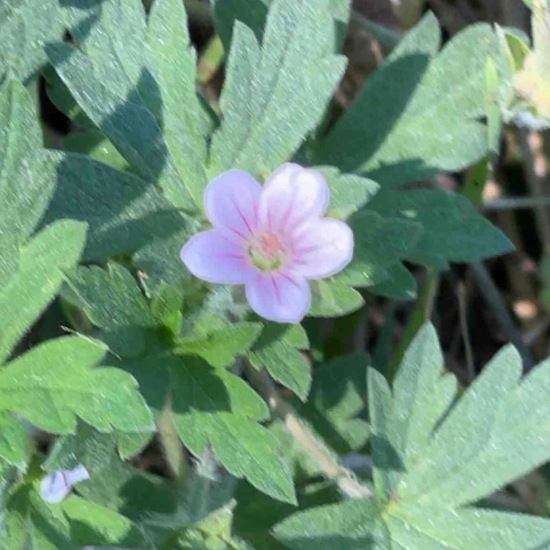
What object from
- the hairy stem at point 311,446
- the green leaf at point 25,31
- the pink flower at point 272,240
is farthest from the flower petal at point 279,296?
the green leaf at point 25,31

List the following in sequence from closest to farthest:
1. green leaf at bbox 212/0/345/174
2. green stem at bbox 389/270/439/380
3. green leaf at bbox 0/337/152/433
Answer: green leaf at bbox 0/337/152/433, green leaf at bbox 212/0/345/174, green stem at bbox 389/270/439/380

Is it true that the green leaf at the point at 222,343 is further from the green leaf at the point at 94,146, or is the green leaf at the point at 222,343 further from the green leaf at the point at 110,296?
the green leaf at the point at 94,146

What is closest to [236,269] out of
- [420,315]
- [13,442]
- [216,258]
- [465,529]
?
[216,258]

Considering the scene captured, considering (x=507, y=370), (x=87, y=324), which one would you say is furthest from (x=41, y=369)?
(x=507, y=370)

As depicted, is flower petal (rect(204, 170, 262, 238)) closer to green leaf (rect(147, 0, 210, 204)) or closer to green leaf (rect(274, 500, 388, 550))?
green leaf (rect(147, 0, 210, 204))

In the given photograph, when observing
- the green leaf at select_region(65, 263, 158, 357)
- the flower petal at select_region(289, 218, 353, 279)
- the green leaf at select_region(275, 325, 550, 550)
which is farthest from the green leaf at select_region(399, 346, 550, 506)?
the green leaf at select_region(65, 263, 158, 357)
